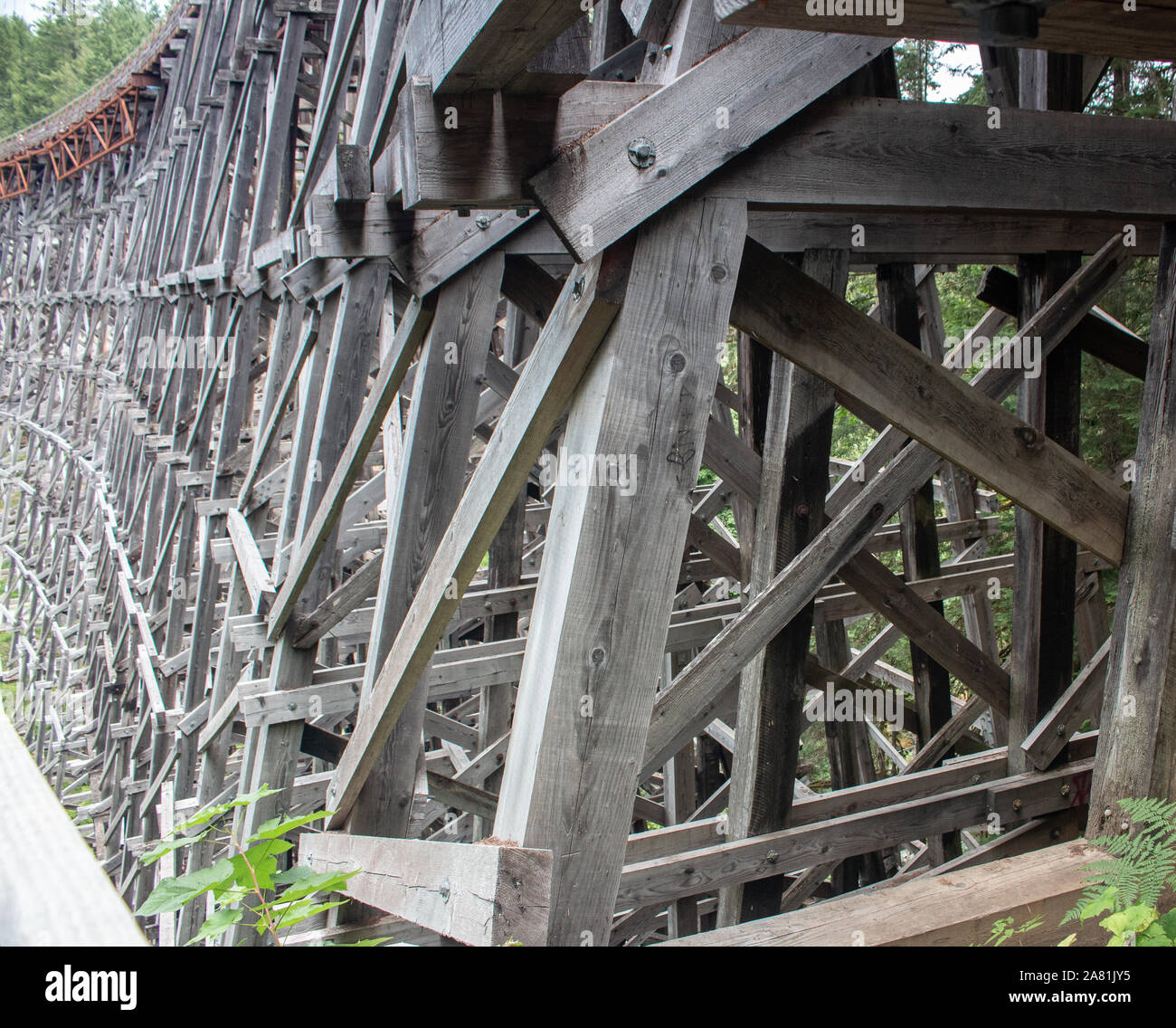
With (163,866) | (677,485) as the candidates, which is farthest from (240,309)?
(677,485)

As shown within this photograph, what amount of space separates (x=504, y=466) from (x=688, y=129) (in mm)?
699

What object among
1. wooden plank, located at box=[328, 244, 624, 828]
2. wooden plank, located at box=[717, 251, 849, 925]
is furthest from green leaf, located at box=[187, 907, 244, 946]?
wooden plank, located at box=[717, 251, 849, 925]

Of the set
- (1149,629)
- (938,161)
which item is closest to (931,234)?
(1149,629)

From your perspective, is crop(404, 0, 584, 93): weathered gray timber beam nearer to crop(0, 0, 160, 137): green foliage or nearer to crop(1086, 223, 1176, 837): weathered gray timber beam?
crop(1086, 223, 1176, 837): weathered gray timber beam

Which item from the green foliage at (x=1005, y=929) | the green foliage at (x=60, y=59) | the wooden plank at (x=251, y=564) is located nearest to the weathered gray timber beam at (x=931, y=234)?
the green foliage at (x=1005, y=929)

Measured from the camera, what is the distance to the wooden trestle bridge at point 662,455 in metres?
1.62

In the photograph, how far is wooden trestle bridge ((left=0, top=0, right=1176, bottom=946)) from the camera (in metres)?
1.62

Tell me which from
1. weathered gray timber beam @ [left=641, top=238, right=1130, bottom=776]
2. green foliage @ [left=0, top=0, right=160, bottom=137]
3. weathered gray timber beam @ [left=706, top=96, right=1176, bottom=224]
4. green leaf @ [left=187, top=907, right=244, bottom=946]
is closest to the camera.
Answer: green leaf @ [left=187, top=907, right=244, bottom=946]

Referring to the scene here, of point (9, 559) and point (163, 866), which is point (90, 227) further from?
point (163, 866)

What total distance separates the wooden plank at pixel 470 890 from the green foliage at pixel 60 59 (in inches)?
1059

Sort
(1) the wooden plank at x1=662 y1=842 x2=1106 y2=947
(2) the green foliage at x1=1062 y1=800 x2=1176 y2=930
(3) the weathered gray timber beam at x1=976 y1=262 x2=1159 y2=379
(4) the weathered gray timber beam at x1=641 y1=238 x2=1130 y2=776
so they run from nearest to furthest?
(2) the green foliage at x1=1062 y1=800 x2=1176 y2=930
(1) the wooden plank at x1=662 y1=842 x2=1106 y2=947
(4) the weathered gray timber beam at x1=641 y1=238 x2=1130 y2=776
(3) the weathered gray timber beam at x1=976 y1=262 x2=1159 y2=379

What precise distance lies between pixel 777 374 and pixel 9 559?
62.4 ft

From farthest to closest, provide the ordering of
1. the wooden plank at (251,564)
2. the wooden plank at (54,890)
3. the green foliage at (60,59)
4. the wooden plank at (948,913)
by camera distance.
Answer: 1. the green foliage at (60,59)
2. the wooden plank at (251,564)
3. the wooden plank at (948,913)
4. the wooden plank at (54,890)

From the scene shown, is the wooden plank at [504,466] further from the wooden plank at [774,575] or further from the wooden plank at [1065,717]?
the wooden plank at [1065,717]
